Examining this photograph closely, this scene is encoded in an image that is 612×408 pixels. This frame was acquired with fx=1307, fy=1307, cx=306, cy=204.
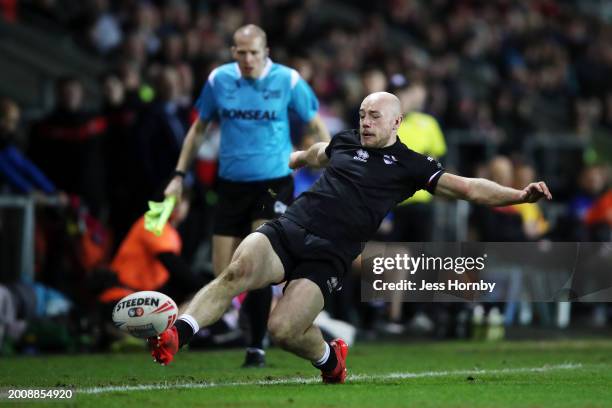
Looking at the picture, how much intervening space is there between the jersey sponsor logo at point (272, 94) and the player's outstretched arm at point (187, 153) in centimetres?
53

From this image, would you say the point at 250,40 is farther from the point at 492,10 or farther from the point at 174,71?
the point at 492,10

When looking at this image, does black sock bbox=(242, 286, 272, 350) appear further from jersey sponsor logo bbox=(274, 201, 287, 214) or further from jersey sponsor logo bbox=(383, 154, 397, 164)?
jersey sponsor logo bbox=(383, 154, 397, 164)

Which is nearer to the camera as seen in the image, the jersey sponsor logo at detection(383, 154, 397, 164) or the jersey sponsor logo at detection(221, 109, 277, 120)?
the jersey sponsor logo at detection(383, 154, 397, 164)

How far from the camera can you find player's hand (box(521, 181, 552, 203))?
7871 millimetres

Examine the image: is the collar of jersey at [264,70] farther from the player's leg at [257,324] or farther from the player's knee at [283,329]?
the player's knee at [283,329]

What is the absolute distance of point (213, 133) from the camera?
14.4 metres

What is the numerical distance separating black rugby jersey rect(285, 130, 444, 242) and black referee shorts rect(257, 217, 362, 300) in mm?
62

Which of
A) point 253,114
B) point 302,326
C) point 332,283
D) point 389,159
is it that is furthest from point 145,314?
point 253,114

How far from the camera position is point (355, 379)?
8867 mm

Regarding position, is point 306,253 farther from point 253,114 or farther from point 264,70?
point 264,70

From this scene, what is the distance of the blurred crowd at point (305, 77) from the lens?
13.6m

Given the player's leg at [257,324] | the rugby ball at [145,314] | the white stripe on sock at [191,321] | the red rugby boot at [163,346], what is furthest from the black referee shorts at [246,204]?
the red rugby boot at [163,346]

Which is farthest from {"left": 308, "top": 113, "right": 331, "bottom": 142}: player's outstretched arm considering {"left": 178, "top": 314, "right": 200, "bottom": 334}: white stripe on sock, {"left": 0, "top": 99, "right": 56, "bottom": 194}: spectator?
{"left": 0, "top": 99, "right": 56, "bottom": 194}: spectator

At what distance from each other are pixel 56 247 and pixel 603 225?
271 inches
